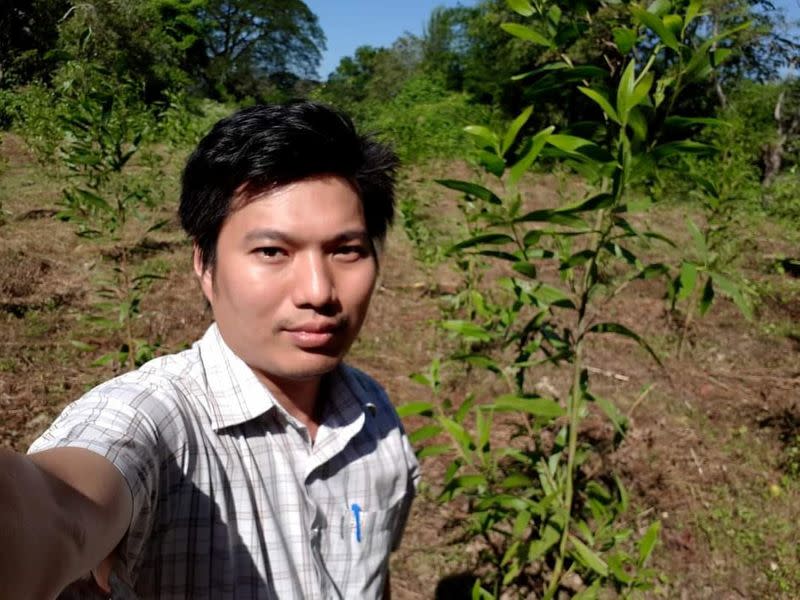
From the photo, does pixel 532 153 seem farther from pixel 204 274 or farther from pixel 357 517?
pixel 357 517

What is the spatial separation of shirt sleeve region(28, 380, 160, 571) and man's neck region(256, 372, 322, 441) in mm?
273

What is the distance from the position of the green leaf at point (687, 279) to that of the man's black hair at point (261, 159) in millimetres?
554

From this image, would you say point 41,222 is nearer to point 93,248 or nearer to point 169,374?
point 93,248

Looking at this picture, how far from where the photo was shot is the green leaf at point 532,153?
1196 mm

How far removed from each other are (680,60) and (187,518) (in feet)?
3.57

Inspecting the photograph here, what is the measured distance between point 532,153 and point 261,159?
48 cm

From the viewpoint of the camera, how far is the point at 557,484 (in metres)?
1.65

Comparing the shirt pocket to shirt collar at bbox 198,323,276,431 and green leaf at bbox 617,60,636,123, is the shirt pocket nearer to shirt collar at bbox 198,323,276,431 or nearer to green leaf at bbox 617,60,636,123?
shirt collar at bbox 198,323,276,431

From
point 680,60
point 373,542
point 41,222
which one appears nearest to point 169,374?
point 373,542

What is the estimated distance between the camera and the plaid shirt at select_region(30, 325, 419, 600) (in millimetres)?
861

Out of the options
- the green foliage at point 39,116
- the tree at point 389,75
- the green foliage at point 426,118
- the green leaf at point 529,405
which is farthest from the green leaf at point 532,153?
the tree at point 389,75

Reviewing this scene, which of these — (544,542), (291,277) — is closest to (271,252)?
(291,277)

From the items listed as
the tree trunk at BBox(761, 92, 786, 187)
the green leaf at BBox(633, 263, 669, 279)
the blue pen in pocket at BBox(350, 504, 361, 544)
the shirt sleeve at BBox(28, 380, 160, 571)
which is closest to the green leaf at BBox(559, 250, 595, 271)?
the green leaf at BBox(633, 263, 669, 279)

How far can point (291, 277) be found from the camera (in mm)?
1085
